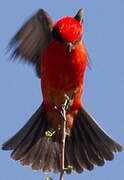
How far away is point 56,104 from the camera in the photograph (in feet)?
20.4

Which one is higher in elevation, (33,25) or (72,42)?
(33,25)

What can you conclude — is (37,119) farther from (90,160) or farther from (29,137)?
(90,160)

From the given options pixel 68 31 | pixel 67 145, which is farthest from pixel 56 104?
pixel 68 31

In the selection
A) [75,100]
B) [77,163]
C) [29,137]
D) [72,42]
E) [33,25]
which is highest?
[33,25]

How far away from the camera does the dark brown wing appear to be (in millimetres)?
6434

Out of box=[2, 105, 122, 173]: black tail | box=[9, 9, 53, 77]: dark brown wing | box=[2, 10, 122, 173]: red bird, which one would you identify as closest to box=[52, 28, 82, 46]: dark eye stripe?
box=[2, 10, 122, 173]: red bird

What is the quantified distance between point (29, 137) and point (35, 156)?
322 mm

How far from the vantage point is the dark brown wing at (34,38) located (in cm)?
643

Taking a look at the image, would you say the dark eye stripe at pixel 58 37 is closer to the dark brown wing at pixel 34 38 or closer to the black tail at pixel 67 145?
the dark brown wing at pixel 34 38

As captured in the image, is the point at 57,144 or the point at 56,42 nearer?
the point at 56,42

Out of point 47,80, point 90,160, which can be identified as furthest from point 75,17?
point 90,160

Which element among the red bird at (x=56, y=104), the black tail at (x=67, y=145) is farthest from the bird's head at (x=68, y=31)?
the black tail at (x=67, y=145)

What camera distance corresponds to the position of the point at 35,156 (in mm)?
6477

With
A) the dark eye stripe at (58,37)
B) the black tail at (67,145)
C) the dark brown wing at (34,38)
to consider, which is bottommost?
the black tail at (67,145)
